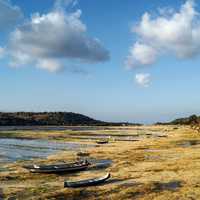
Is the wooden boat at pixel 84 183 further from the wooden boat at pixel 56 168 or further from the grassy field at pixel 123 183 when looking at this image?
the wooden boat at pixel 56 168

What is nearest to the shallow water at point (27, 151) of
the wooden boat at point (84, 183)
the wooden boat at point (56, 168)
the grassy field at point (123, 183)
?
the grassy field at point (123, 183)

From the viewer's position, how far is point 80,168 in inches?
1555

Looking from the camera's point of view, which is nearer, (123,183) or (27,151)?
(123,183)

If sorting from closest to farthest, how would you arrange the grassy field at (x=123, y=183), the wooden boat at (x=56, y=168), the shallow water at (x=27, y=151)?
the grassy field at (x=123, y=183)
the wooden boat at (x=56, y=168)
the shallow water at (x=27, y=151)

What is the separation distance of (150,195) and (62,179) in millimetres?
9959

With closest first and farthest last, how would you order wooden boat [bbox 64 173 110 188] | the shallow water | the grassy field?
the grassy field
wooden boat [bbox 64 173 110 188]
the shallow water

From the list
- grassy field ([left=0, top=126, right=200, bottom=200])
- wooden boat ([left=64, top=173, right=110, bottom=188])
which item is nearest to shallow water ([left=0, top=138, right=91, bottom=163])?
grassy field ([left=0, top=126, right=200, bottom=200])

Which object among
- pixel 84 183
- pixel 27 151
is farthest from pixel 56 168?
pixel 27 151

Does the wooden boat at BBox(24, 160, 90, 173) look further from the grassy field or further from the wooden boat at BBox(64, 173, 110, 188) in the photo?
the wooden boat at BBox(64, 173, 110, 188)

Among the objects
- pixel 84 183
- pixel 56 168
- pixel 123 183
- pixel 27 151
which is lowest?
pixel 123 183

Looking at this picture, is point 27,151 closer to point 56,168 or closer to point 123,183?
point 56,168

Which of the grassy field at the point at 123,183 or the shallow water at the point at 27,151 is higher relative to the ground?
the shallow water at the point at 27,151

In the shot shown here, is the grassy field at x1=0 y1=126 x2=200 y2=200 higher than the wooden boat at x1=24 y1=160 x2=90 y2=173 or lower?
lower

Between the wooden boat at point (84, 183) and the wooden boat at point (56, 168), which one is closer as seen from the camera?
the wooden boat at point (84, 183)
